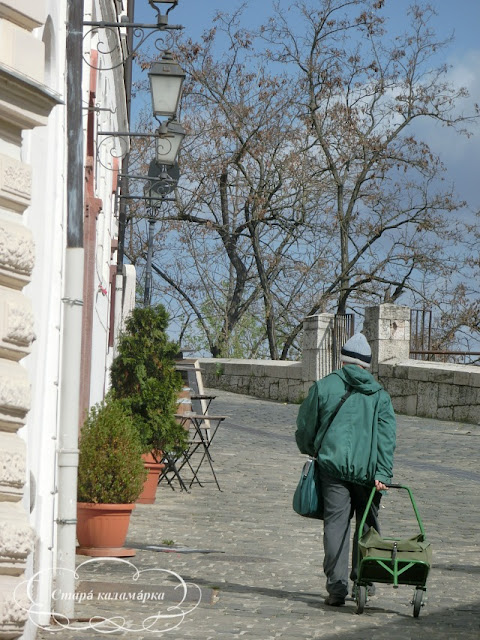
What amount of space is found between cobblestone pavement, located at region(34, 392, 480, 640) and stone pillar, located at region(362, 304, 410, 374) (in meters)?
7.24

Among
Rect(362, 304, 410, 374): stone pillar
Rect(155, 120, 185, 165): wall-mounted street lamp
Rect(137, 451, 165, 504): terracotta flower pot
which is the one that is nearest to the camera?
Rect(137, 451, 165, 504): terracotta flower pot

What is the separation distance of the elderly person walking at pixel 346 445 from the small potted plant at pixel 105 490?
5.64ft

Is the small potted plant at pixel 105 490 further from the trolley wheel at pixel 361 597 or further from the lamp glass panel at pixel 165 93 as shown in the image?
the lamp glass panel at pixel 165 93

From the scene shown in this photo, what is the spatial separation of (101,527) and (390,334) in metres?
16.4

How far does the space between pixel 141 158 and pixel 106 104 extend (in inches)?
769

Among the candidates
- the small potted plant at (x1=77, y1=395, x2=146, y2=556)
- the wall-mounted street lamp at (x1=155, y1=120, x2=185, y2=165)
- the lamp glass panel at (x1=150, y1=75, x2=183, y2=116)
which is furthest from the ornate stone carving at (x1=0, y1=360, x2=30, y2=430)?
the wall-mounted street lamp at (x1=155, y1=120, x2=185, y2=165)

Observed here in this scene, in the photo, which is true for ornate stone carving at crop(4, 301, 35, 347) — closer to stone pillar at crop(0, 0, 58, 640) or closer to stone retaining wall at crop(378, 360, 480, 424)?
stone pillar at crop(0, 0, 58, 640)

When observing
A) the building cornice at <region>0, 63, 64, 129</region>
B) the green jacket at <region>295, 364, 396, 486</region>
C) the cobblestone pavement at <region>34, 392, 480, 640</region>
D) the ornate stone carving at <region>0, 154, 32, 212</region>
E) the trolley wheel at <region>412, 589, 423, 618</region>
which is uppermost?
the building cornice at <region>0, 63, 64, 129</region>

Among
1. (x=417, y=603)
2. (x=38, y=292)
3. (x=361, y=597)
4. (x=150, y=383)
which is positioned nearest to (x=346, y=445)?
(x=361, y=597)

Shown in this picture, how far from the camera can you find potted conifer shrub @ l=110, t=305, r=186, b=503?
13.0 metres


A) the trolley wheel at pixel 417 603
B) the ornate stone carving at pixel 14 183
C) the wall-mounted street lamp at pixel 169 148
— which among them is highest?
the wall-mounted street lamp at pixel 169 148

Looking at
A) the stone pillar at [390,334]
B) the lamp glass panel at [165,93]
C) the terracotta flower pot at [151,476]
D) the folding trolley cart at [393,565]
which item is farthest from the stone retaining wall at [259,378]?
the folding trolley cart at [393,565]

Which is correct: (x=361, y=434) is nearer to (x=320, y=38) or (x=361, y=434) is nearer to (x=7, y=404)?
(x=7, y=404)

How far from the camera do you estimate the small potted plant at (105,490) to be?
9.70 m
